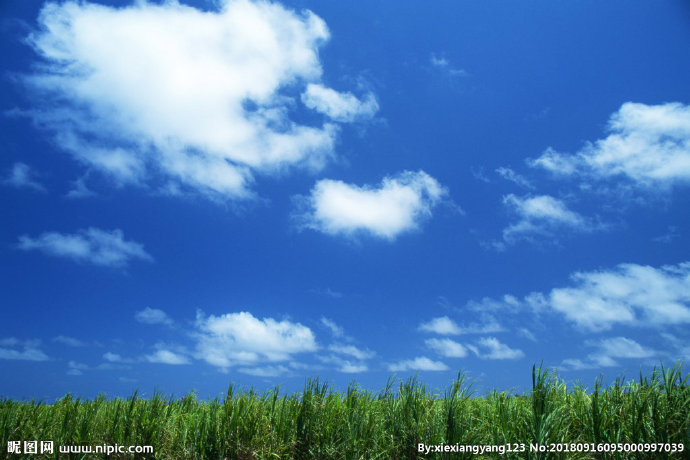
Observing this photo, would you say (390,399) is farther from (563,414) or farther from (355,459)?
(563,414)

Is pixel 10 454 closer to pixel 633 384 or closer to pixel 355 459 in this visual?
pixel 355 459

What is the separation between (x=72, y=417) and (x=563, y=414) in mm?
10577

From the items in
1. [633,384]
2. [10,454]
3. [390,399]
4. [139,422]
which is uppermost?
[633,384]

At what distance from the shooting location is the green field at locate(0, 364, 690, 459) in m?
7.43

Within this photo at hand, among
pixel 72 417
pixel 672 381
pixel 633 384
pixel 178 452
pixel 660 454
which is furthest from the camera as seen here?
pixel 72 417

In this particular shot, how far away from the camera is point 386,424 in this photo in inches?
364

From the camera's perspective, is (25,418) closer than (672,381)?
No

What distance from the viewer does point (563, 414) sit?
25.6 feet

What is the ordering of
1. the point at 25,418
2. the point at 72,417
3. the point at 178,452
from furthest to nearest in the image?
the point at 25,418, the point at 72,417, the point at 178,452

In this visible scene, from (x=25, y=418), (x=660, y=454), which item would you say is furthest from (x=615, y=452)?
(x=25, y=418)

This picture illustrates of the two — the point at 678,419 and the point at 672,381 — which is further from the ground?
the point at 672,381

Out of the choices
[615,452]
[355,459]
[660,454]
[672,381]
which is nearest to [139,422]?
[355,459]

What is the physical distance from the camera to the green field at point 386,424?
7434mm

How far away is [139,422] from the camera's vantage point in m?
9.45
